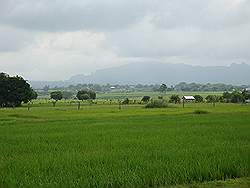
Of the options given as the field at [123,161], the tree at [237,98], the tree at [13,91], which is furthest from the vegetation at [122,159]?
the tree at [237,98]

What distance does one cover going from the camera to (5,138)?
666 inches

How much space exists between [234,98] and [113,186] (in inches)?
2368

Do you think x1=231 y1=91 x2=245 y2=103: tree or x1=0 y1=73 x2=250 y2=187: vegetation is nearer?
x1=0 y1=73 x2=250 y2=187: vegetation

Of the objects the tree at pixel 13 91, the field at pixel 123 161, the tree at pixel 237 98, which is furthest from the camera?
the tree at pixel 237 98

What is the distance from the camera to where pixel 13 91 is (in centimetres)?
5419

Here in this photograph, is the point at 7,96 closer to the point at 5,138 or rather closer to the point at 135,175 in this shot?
the point at 5,138

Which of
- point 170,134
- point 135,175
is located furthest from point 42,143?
point 135,175

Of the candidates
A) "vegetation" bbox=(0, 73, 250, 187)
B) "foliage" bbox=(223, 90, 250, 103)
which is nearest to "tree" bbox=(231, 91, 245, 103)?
"foliage" bbox=(223, 90, 250, 103)

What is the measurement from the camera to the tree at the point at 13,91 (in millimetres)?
54125

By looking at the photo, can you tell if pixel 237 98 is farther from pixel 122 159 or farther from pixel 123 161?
pixel 123 161

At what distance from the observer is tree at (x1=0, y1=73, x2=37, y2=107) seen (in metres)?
Result: 54.1

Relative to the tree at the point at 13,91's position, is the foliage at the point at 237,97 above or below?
below

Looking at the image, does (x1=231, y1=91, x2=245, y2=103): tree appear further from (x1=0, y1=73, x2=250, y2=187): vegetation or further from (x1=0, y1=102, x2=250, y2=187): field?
(x1=0, y1=102, x2=250, y2=187): field

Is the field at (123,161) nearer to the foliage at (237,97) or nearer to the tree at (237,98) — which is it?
the tree at (237,98)
